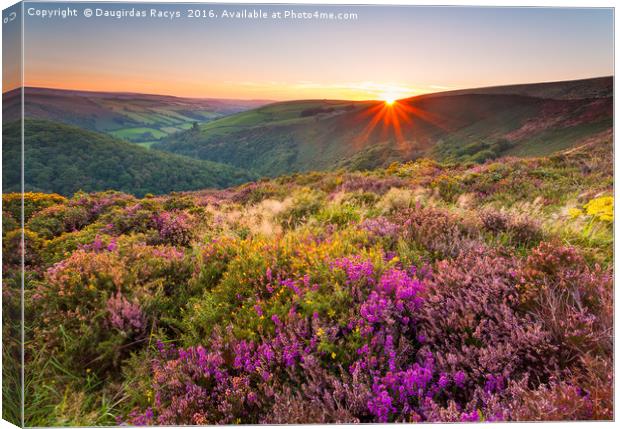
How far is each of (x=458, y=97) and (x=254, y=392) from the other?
12.9 ft

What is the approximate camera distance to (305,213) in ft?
19.6

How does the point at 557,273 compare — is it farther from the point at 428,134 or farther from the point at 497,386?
the point at 428,134

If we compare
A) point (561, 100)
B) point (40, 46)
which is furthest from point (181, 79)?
point (561, 100)

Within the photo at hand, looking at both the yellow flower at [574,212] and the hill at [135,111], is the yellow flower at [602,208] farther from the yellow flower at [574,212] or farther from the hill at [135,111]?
the hill at [135,111]

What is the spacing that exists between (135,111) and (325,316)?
128 inches

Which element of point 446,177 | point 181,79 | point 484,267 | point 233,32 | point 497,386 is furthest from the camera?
point 446,177

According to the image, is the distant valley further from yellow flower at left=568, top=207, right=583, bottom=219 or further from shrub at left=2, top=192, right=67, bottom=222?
yellow flower at left=568, top=207, right=583, bottom=219

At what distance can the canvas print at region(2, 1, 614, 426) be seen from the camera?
3.12 metres

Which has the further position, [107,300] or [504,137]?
[504,137]

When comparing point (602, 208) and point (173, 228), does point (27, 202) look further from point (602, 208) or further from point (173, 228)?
point (602, 208)

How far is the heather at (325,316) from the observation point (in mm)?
3025

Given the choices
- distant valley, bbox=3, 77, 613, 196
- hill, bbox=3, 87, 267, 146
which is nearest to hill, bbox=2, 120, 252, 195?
distant valley, bbox=3, 77, 613, 196

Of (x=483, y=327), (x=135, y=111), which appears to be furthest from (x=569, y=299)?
(x=135, y=111)

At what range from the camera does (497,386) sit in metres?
2.99
